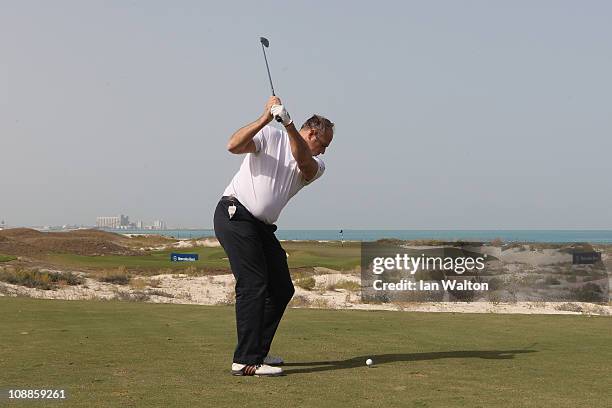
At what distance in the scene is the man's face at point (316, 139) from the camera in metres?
5.70

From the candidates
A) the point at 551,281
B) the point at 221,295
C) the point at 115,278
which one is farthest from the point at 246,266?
the point at 115,278

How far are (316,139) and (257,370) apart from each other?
5.67 ft

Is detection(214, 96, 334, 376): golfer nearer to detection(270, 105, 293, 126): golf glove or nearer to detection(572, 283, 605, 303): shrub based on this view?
detection(270, 105, 293, 126): golf glove

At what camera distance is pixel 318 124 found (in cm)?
571

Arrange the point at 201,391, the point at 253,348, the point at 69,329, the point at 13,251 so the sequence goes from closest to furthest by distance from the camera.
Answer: the point at 201,391 < the point at 253,348 < the point at 69,329 < the point at 13,251

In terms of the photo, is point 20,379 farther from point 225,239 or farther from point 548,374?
point 548,374

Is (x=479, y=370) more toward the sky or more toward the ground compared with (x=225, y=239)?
more toward the ground

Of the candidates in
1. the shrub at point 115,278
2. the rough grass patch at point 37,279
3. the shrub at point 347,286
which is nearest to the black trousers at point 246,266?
the rough grass patch at point 37,279

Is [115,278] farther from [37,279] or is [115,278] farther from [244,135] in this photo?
[244,135]

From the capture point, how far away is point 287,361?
633 centimetres

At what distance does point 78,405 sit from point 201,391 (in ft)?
2.65

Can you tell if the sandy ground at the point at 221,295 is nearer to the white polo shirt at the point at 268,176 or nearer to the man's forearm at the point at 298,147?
the white polo shirt at the point at 268,176

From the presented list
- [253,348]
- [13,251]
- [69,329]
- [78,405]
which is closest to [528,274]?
[69,329]

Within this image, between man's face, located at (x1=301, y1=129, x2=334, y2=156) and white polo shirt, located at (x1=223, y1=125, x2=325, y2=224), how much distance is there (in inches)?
3.8
